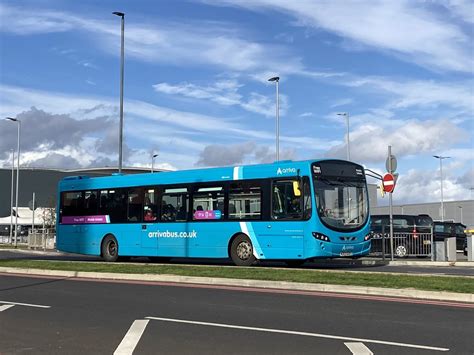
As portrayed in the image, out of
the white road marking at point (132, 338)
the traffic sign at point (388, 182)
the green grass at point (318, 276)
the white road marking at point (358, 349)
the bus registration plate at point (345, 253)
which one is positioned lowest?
the white road marking at point (132, 338)

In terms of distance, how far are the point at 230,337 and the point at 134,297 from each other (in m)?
4.86

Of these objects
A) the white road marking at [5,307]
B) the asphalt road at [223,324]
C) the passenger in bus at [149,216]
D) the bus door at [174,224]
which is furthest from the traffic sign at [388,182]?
the white road marking at [5,307]

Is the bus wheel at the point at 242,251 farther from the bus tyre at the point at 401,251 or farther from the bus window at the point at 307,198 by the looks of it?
the bus tyre at the point at 401,251

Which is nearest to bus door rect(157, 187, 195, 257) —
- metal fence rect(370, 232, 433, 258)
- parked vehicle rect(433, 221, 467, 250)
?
metal fence rect(370, 232, 433, 258)

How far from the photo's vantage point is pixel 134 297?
1221 cm

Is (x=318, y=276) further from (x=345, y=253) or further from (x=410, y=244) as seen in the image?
(x=410, y=244)

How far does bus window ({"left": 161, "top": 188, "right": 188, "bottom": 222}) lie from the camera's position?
20.4m

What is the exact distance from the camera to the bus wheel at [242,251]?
18484 millimetres

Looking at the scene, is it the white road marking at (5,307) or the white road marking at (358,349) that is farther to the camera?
the white road marking at (5,307)

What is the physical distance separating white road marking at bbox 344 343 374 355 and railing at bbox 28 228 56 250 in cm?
3344

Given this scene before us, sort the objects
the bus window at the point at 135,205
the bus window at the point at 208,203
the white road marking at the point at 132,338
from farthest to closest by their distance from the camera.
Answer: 1. the bus window at the point at 135,205
2. the bus window at the point at 208,203
3. the white road marking at the point at 132,338

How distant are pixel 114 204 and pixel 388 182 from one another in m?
10.5

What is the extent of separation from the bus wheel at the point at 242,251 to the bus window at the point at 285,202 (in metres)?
1.43

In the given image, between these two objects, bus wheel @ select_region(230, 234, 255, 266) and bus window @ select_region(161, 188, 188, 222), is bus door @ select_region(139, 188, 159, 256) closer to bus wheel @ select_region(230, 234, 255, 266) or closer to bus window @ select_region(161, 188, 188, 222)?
bus window @ select_region(161, 188, 188, 222)
